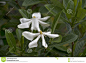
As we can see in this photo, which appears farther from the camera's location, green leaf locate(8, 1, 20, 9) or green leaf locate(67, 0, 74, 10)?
green leaf locate(8, 1, 20, 9)

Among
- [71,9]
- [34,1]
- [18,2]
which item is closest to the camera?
[71,9]

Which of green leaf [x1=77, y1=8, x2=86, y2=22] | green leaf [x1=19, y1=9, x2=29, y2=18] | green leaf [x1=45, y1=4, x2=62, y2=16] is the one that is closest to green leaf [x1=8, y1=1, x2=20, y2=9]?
green leaf [x1=19, y1=9, x2=29, y2=18]

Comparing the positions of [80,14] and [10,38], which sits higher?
[80,14]

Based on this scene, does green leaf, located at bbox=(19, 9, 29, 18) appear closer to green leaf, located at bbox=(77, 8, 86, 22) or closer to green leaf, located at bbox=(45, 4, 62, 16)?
green leaf, located at bbox=(45, 4, 62, 16)

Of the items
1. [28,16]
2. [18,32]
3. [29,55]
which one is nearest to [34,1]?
[28,16]

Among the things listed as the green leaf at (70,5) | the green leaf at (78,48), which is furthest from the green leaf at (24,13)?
the green leaf at (78,48)

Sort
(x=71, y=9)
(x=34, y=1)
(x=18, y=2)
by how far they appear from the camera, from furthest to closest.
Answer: (x=18, y=2) → (x=34, y=1) → (x=71, y=9)

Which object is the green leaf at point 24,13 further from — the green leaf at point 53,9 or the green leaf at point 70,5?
the green leaf at point 70,5

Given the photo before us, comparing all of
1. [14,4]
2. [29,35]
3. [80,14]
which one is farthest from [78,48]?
[14,4]

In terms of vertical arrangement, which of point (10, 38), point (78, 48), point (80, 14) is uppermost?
point (80, 14)

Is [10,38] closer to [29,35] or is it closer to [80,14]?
[29,35]

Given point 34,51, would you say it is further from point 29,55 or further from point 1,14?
point 1,14
